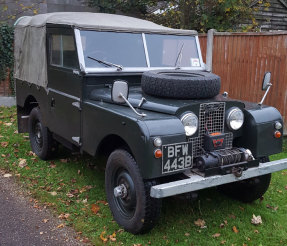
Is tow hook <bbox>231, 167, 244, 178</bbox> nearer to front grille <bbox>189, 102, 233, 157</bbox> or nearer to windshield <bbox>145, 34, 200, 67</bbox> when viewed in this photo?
front grille <bbox>189, 102, 233, 157</bbox>

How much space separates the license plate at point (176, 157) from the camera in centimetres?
315

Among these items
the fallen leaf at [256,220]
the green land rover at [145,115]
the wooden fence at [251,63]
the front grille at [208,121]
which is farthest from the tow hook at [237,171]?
the wooden fence at [251,63]

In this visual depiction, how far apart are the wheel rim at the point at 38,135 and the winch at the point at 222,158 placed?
10.3 feet

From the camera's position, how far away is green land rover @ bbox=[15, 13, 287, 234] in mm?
3244

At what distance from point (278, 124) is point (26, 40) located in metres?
4.11

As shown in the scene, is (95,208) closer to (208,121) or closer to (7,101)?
(208,121)

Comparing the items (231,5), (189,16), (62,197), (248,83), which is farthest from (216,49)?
(62,197)

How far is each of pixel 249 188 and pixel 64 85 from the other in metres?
2.69

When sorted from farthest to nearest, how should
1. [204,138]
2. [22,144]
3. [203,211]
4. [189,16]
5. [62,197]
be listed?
[189,16]
[22,144]
[62,197]
[203,211]
[204,138]

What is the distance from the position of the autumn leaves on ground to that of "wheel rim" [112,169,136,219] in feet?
0.73

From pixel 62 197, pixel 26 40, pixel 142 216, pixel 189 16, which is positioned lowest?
pixel 62 197

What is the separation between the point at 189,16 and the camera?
10.5 meters

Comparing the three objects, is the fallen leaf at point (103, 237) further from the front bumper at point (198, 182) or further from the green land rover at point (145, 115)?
the front bumper at point (198, 182)

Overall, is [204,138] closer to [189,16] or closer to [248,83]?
[248,83]
